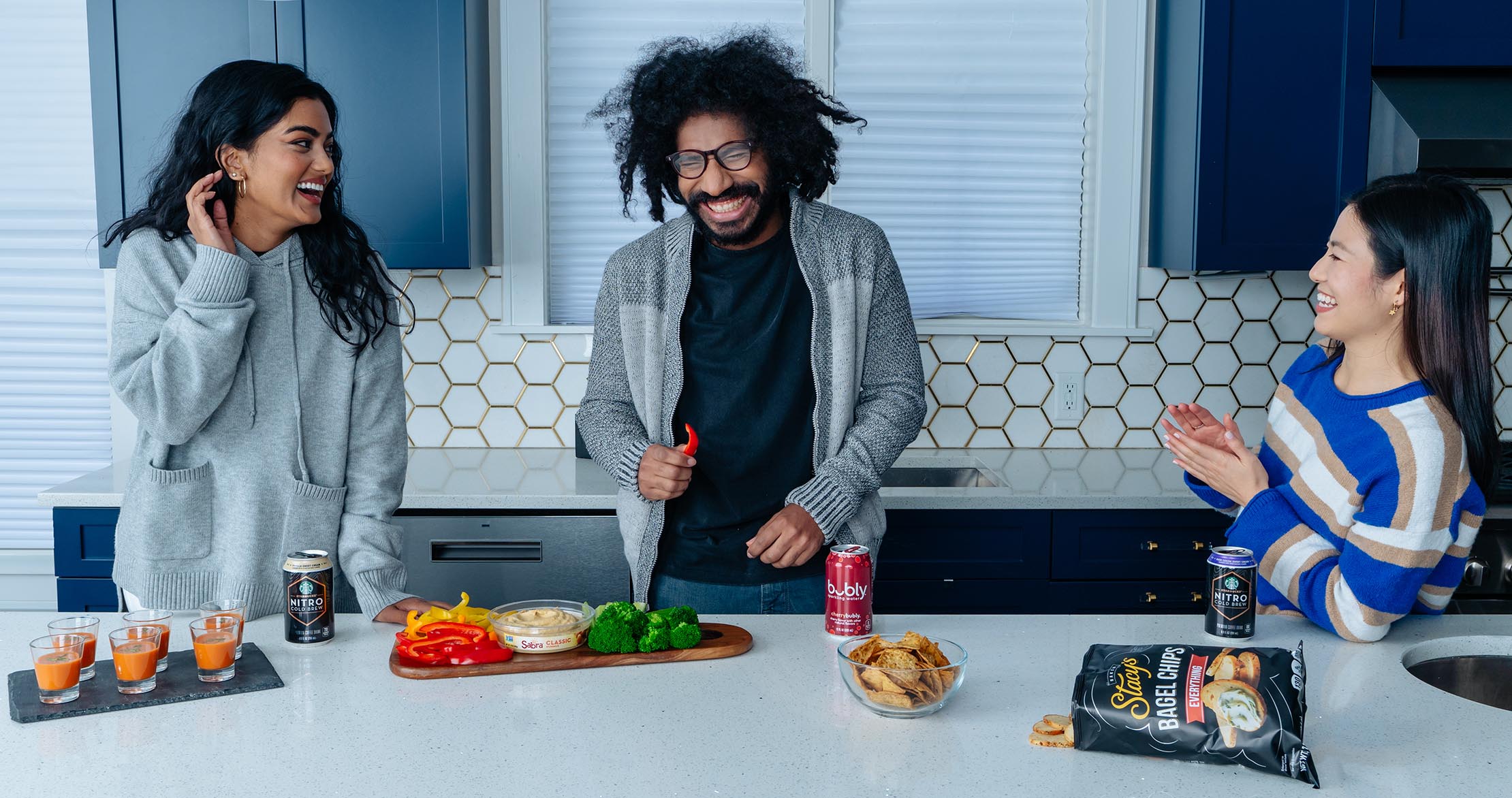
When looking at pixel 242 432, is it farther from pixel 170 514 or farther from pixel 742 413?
pixel 742 413

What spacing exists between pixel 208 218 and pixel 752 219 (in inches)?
33.3

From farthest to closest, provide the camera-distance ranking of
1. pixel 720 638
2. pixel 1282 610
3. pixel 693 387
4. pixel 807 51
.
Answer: pixel 807 51, pixel 693 387, pixel 1282 610, pixel 720 638

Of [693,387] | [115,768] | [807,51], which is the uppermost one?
[807,51]

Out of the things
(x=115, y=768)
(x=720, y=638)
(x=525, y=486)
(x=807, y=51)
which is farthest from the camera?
(x=807, y=51)

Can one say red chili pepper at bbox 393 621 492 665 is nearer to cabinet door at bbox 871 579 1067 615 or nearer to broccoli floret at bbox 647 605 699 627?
broccoli floret at bbox 647 605 699 627

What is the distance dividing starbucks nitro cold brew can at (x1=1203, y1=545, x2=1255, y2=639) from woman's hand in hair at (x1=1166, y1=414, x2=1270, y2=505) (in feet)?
0.54

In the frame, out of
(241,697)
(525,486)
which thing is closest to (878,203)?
(525,486)

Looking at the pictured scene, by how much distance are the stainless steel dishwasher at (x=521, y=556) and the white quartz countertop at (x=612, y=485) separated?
35 millimetres

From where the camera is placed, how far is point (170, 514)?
1.73m

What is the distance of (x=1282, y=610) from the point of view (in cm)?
169

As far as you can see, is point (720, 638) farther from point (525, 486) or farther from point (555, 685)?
point (525, 486)

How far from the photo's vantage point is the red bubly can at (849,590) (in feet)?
5.02

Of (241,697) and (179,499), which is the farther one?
(179,499)

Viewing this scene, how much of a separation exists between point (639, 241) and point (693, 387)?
0.29 m
